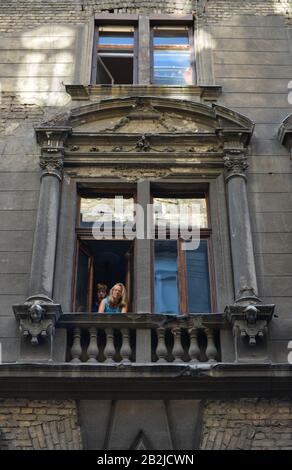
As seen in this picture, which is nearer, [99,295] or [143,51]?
[99,295]

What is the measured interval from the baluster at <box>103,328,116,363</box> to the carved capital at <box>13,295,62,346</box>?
24.3 inches

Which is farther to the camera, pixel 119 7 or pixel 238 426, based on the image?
pixel 119 7

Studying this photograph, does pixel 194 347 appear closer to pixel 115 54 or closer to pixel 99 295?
pixel 99 295

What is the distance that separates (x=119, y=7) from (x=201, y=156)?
372cm

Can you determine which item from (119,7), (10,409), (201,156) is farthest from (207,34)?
(10,409)

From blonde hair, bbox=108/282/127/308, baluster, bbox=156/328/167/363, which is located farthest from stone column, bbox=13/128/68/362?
baluster, bbox=156/328/167/363

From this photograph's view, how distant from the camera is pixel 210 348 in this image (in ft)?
25.2

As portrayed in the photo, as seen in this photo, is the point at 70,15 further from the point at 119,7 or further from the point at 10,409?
the point at 10,409

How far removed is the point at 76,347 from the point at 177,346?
116cm

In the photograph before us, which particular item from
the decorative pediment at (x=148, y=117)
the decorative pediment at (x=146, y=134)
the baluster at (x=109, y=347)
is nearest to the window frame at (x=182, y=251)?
the decorative pediment at (x=146, y=134)

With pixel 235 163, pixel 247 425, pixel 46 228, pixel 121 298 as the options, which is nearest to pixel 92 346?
pixel 121 298

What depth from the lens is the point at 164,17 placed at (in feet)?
37.4

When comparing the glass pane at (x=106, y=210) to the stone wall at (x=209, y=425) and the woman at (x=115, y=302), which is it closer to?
the woman at (x=115, y=302)
